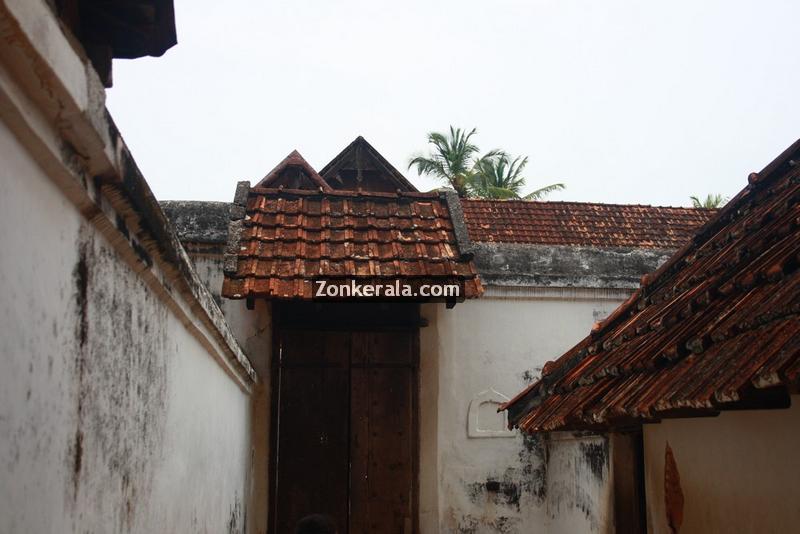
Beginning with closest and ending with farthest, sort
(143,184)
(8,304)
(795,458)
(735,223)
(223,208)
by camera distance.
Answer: (8,304), (143,184), (795,458), (735,223), (223,208)

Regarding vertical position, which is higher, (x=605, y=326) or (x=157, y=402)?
(x=605, y=326)

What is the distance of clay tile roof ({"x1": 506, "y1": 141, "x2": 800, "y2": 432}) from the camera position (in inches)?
108

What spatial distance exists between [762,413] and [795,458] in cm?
27

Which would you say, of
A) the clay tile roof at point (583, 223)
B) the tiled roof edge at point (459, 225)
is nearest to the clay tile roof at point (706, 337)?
the tiled roof edge at point (459, 225)

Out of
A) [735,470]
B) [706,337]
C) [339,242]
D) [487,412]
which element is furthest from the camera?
[487,412]

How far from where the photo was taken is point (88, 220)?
7.75 ft

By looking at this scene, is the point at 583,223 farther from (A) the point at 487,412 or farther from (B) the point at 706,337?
(B) the point at 706,337

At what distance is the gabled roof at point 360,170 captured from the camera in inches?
485

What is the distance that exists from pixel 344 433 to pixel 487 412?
165 cm

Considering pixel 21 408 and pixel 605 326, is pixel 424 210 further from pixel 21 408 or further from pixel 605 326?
pixel 21 408

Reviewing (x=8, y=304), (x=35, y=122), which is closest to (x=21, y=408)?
(x=8, y=304)

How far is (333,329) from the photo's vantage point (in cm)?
891

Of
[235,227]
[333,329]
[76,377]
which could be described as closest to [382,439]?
[333,329]

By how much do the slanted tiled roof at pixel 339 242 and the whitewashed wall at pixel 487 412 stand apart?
1097 mm
